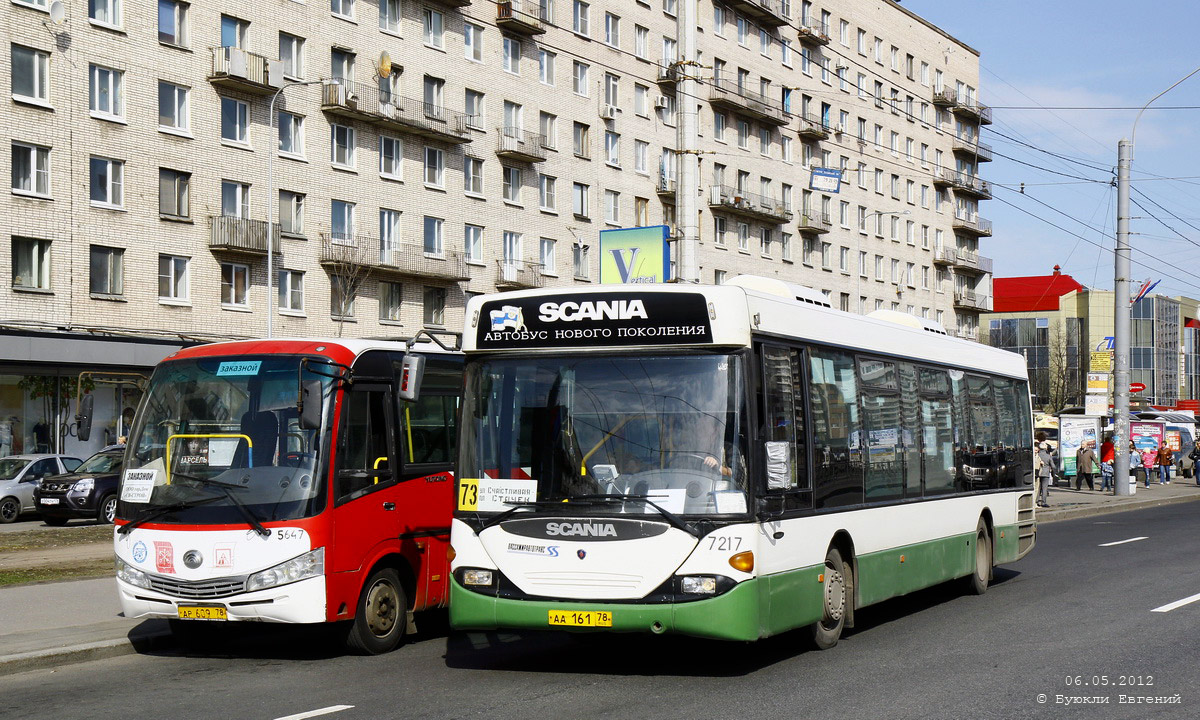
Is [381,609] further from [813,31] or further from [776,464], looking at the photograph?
[813,31]

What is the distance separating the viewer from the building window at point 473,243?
5173 centimetres

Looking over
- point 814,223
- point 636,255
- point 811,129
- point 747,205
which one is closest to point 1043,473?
point 636,255

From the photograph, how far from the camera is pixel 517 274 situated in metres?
53.6

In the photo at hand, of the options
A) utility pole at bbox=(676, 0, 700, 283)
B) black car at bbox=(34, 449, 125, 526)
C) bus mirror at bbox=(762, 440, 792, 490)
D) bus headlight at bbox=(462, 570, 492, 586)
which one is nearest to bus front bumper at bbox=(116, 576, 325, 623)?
bus headlight at bbox=(462, 570, 492, 586)

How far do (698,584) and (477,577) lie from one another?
63.5 inches

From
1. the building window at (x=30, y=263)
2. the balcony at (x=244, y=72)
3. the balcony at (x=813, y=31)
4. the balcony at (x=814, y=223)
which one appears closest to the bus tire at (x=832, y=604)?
the building window at (x=30, y=263)

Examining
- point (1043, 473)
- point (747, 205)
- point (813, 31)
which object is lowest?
point (1043, 473)

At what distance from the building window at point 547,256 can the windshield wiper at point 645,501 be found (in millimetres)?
46005

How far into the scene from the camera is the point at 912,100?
3253 inches

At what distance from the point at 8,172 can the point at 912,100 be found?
59.0 m

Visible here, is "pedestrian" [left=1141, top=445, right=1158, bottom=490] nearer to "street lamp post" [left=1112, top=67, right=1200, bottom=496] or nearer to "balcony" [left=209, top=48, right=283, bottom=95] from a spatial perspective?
"street lamp post" [left=1112, top=67, right=1200, bottom=496]

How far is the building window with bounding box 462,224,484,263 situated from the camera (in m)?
51.7

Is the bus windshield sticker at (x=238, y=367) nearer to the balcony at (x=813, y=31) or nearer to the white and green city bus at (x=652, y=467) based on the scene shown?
the white and green city bus at (x=652, y=467)

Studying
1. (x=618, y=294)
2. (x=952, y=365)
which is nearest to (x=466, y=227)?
(x=952, y=365)
